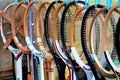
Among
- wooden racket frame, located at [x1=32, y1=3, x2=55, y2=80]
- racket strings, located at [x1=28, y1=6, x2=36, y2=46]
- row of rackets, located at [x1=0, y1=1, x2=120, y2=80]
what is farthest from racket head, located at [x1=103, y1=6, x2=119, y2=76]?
racket strings, located at [x1=28, y1=6, x2=36, y2=46]

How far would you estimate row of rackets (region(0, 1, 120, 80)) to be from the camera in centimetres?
175

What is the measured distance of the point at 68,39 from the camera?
82.9 inches

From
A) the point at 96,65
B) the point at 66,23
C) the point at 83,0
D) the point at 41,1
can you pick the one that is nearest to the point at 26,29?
the point at 41,1

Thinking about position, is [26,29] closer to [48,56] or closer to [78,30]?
[48,56]

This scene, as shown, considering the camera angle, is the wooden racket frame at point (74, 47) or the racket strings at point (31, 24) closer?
Answer: the wooden racket frame at point (74, 47)

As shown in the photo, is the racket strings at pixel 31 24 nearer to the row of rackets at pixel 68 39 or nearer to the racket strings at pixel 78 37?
the row of rackets at pixel 68 39

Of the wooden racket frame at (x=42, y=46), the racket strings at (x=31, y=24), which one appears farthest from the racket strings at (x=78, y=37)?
the racket strings at (x=31, y=24)

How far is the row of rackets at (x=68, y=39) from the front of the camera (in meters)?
1.75

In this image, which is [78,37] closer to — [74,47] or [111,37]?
[74,47]

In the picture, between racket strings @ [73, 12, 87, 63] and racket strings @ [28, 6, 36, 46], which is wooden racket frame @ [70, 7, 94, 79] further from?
racket strings @ [28, 6, 36, 46]

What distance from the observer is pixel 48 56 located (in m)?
2.16

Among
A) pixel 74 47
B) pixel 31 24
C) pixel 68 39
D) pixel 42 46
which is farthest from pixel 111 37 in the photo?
pixel 31 24

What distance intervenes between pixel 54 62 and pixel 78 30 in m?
0.31

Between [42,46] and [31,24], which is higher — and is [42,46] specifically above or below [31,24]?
below
